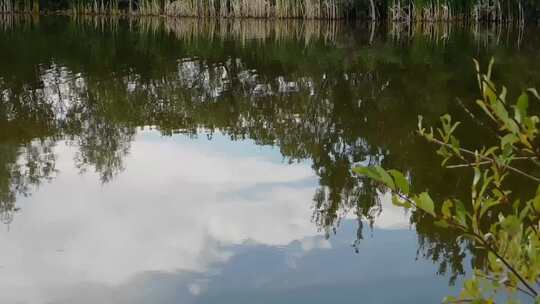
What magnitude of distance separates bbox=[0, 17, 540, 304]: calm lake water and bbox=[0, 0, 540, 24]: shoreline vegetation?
932 centimetres

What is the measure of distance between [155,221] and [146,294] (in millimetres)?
1084

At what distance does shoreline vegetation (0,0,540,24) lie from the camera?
21594mm

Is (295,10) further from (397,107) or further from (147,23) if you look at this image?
(397,107)

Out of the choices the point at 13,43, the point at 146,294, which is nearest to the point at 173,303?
the point at 146,294

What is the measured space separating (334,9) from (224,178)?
57.8ft

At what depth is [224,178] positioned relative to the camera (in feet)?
19.1

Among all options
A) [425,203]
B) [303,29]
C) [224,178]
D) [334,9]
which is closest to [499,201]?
[425,203]

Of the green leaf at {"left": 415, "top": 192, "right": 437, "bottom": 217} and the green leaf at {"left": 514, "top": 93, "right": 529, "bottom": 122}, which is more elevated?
the green leaf at {"left": 514, "top": 93, "right": 529, "bottom": 122}

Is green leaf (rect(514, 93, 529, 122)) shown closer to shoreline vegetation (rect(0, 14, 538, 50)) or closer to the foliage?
the foliage

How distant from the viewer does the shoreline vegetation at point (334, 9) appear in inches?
850

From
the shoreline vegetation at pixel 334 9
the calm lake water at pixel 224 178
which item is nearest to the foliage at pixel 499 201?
the calm lake water at pixel 224 178

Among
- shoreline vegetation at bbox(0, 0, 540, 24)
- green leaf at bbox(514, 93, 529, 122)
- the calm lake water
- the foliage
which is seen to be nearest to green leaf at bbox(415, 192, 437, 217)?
the foliage

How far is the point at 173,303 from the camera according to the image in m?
3.64

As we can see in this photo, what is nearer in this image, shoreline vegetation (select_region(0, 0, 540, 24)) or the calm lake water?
the calm lake water
